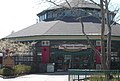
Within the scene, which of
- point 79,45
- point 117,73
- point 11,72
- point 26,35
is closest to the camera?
point 117,73

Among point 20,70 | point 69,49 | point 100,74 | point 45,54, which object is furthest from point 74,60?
point 100,74

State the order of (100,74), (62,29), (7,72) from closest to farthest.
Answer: (100,74), (7,72), (62,29)

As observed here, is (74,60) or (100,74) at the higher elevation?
(100,74)

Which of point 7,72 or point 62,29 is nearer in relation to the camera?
point 7,72

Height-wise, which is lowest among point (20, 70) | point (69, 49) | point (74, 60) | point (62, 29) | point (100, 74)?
point (20, 70)

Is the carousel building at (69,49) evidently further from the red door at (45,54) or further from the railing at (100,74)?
the railing at (100,74)

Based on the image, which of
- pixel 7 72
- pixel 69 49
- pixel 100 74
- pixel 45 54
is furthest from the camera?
pixel 45 54

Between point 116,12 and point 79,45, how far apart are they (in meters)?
17.7


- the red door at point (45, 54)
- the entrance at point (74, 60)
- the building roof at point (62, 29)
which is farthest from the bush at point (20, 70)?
the building roof at point (62, 29)

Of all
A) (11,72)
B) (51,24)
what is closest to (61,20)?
(51,24)

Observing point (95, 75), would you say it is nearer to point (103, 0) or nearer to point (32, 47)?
point (103, 0)

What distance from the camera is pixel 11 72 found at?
33.0 meters

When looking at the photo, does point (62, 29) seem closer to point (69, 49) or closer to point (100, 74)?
point (69, 49)

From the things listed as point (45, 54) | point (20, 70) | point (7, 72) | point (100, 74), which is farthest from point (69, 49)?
point (100, 74)
